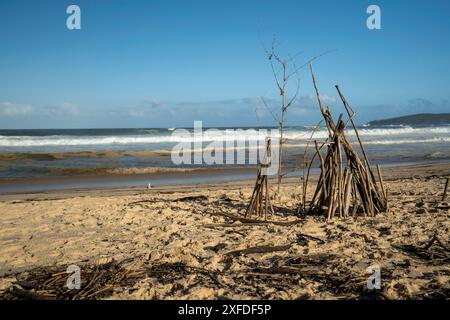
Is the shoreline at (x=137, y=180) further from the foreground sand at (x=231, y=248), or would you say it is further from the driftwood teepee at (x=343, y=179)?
the driftwood teepee at (x=343, y=179)

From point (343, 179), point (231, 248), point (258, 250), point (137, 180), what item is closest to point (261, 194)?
point (343, 179)

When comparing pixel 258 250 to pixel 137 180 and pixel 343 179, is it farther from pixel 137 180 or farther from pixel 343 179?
pixel 137 180

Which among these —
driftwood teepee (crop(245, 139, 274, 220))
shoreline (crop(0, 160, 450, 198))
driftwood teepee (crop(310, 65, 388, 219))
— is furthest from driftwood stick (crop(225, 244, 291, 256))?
shoreline (crop(0, 160, 450, 198))

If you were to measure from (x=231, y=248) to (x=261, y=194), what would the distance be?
4.81 feet

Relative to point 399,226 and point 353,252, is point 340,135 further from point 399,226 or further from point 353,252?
point 353,252

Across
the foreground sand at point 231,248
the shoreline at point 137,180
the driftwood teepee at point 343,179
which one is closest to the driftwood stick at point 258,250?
the foreground sand at point 231,248

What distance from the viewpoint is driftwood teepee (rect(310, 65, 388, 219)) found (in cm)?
523

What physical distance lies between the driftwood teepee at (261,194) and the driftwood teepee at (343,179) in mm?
684

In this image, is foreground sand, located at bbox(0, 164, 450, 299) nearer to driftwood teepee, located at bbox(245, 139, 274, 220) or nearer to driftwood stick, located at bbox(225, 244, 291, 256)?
driftwood stick, located at bbox(225, 244, 291, 256)

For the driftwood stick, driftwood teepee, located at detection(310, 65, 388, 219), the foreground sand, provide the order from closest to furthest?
the foreground sand < the driftwood stick < driftwood teepee, located at detection(310, 65, 388, 219)

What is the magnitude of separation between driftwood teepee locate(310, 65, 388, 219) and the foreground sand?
237 millimetres

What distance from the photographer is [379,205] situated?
560 cm
